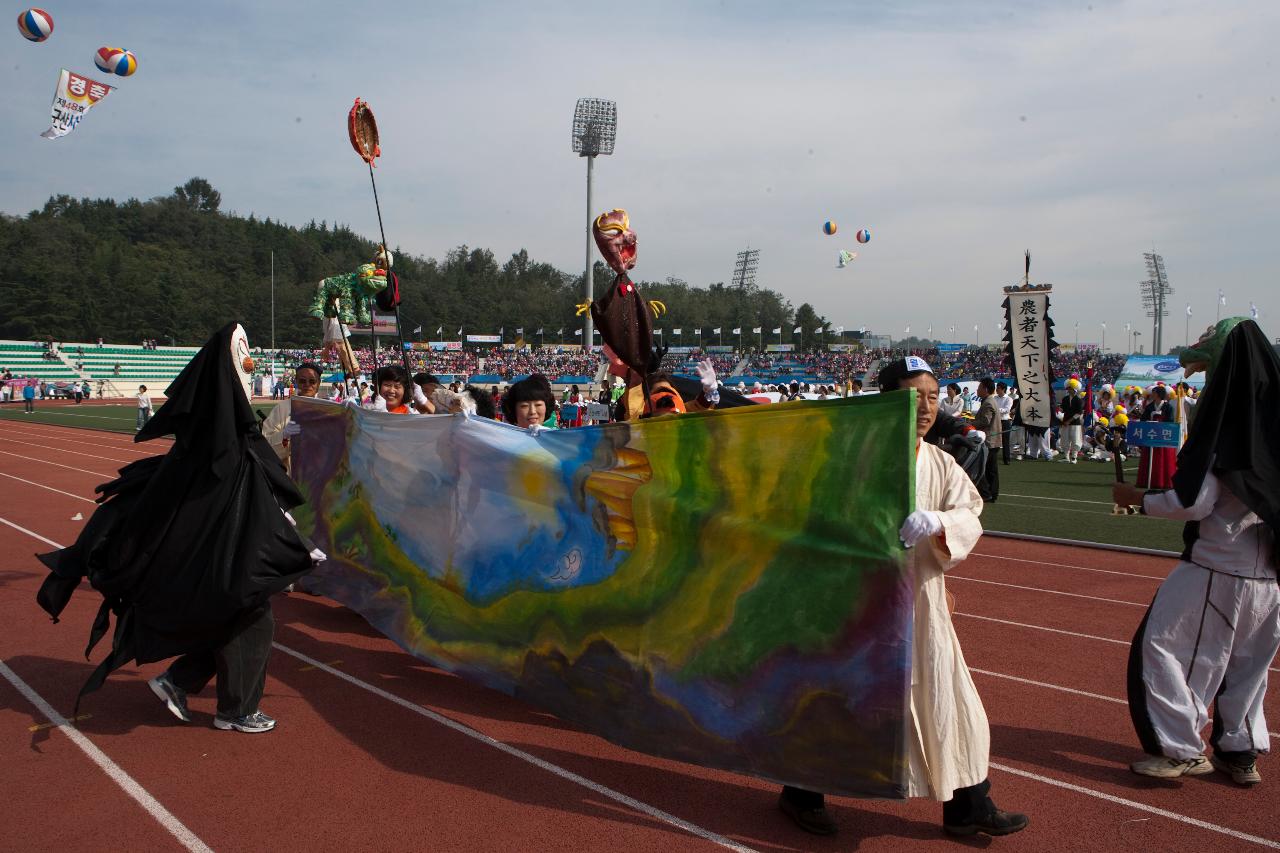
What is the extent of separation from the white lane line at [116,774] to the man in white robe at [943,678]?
2.83m

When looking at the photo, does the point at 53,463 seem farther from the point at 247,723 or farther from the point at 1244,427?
the point at 1244,427

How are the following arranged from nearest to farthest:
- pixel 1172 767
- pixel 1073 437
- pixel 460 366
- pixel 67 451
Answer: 1. pixel 1172 767
2. pixel 1073 437
3. pixel 67 451
4. pixel 460 366

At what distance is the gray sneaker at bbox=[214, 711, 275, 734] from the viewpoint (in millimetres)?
4578

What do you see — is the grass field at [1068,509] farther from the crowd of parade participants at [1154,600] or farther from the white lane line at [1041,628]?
the crowd of parade participants at [1154,600]

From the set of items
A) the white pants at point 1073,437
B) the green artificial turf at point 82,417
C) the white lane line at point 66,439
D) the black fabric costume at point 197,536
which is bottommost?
the green artificial turf at point 82,417

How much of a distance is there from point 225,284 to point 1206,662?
338 feet

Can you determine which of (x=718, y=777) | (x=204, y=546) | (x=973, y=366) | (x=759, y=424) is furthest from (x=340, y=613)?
(x=973, y=366)

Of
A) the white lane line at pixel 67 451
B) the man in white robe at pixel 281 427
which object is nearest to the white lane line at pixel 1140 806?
the man in white robe at pixel 281 427

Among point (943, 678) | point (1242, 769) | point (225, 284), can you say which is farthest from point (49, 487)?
point (225, 284)

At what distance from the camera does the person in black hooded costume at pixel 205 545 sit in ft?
14.3

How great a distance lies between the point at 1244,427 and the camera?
372 centimetres

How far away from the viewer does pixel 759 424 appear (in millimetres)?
3656

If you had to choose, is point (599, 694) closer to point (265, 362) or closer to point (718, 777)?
point (718, 777)

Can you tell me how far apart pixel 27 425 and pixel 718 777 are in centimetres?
3449
